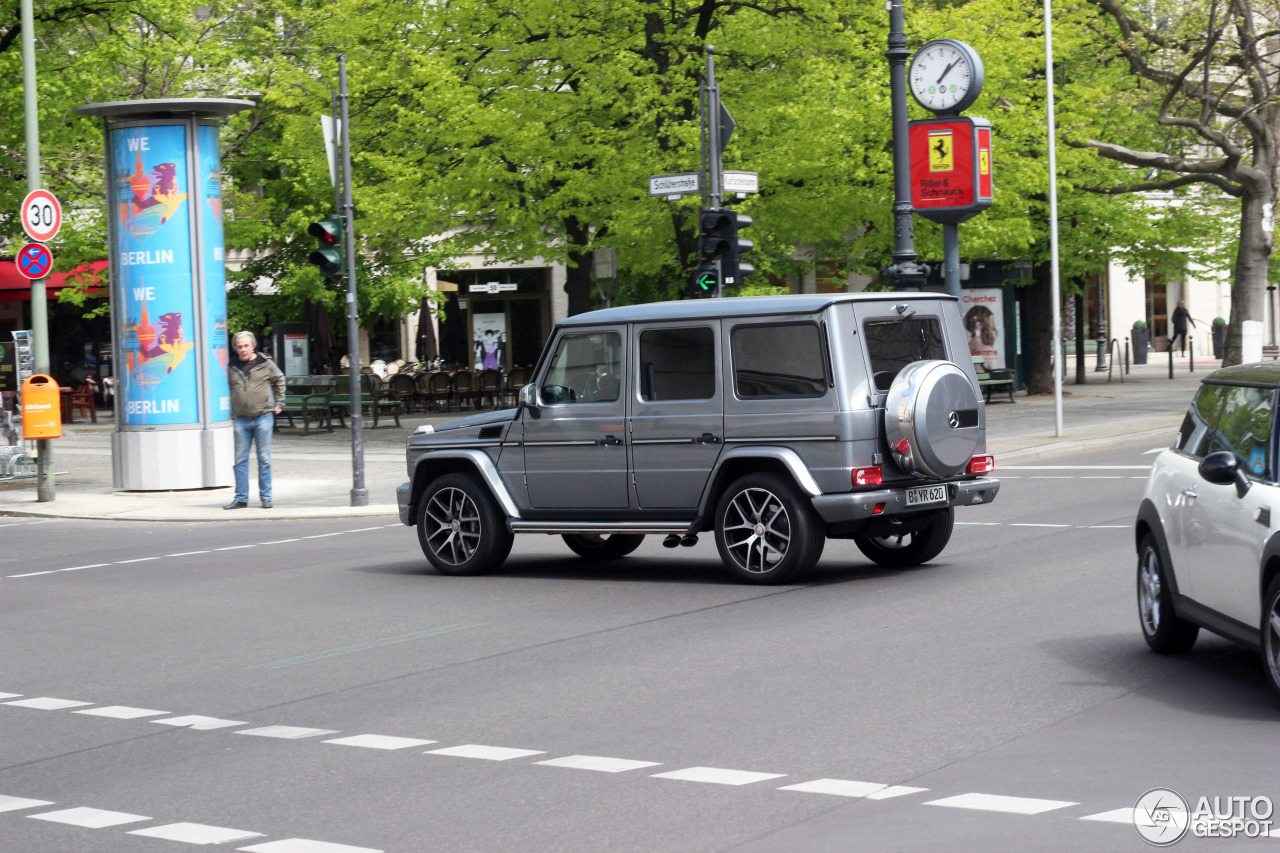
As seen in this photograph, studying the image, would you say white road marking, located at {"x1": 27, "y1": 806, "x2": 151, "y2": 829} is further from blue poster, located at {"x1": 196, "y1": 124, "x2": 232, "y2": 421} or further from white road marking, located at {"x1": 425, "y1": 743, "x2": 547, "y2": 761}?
blue poster, located at {"x1": 196, "y1": 124, "x2": 232, "y2": 421}

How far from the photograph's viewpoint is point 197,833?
583 cm

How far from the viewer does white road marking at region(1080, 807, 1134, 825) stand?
552 centimetres

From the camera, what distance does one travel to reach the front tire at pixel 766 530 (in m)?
11.5

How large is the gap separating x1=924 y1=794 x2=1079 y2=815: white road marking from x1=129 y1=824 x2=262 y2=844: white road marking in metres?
2.31

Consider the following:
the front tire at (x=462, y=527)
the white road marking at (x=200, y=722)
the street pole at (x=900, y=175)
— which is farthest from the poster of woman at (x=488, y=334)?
the white road marking at (x=200, y=722)

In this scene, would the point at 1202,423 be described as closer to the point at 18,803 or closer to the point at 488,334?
the point at 18,803

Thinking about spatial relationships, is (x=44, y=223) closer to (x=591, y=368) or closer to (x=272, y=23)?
(x=591, y=368)

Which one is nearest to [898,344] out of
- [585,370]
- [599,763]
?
[585,370]

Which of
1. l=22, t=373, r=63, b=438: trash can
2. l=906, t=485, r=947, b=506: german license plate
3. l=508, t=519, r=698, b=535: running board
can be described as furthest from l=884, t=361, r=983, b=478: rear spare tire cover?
l=22, t=373, r=63, b=438: trash can

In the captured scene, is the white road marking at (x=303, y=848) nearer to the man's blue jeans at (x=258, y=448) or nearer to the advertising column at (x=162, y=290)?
the man's blue jeans at (x=258, y=448)

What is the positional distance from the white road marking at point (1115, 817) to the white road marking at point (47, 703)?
5038 mm

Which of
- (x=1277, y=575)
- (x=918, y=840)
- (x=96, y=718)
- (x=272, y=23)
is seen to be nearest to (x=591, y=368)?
(x=96, y=718)

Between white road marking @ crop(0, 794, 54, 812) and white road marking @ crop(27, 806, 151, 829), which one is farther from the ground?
white road marking @ crop(27, 806, 151, 829)

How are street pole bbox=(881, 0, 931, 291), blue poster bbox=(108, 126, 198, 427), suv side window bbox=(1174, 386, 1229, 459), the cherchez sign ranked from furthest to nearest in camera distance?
the cherchez sign → blue poster bbox=(108, 126, 198, 427) → street pole bbox=(881, 0, 931, 291) → suv side window bbox=(1174, 386, 1229, 459)
